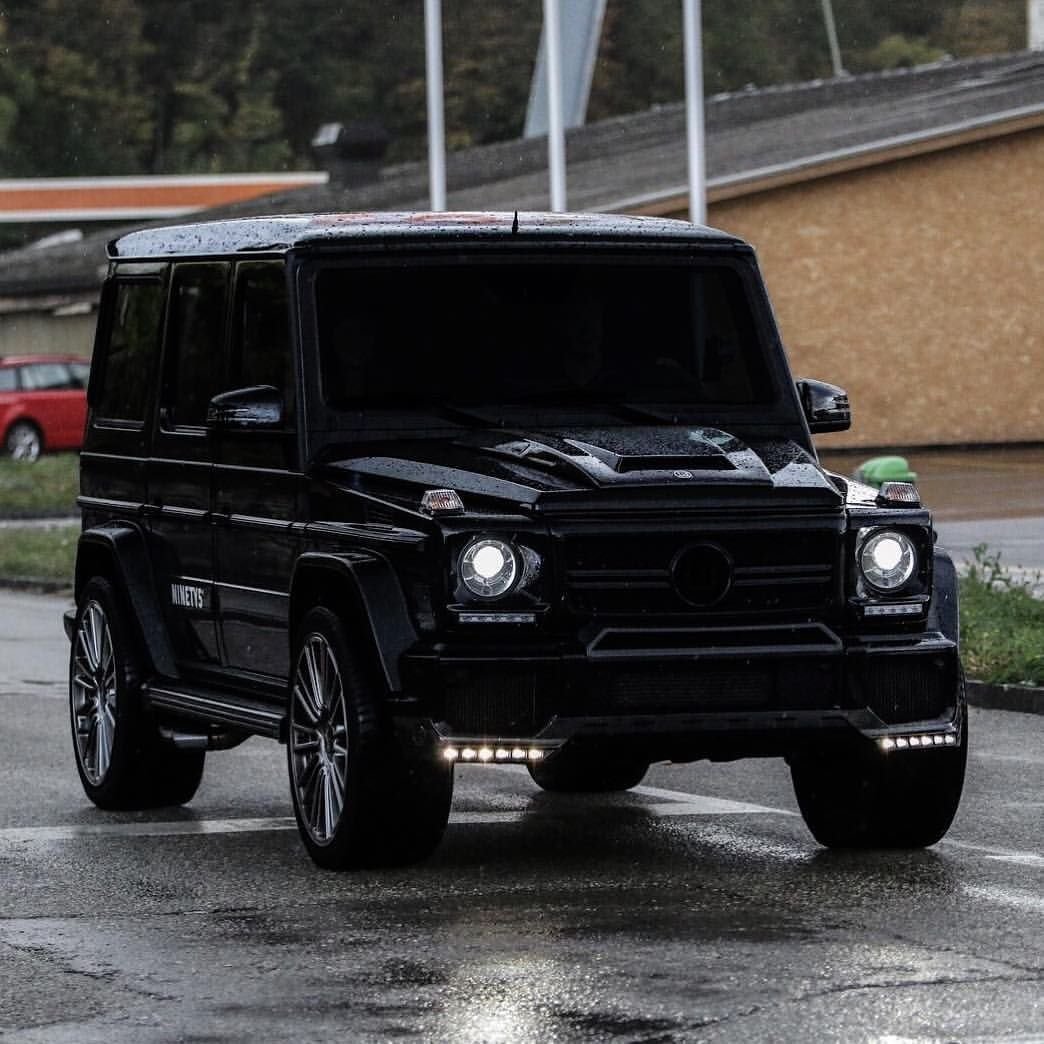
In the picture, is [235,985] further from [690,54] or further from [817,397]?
[690,54]

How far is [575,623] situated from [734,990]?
75.7 inches

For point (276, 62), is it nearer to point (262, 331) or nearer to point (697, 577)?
point (262, 331)

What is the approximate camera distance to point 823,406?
10.4m

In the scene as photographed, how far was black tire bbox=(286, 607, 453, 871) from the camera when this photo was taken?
9.07 metres

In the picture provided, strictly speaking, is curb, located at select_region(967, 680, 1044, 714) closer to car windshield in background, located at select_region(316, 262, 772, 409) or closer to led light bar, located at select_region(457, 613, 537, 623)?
car windshield in background, located at select_region(316, 262, 772, 409)

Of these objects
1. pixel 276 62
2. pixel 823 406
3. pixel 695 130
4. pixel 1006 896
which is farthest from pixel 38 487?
pixel 276 62

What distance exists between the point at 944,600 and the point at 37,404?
39.7m

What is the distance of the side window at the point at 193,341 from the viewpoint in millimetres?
10703

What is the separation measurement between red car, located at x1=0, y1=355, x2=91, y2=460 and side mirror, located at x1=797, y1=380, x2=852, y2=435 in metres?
38.1

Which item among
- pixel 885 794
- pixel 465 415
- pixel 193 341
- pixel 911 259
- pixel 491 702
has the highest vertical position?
pixel 911 259

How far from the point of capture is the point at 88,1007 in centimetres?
726

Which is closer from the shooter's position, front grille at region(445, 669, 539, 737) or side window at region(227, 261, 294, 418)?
front grille at region(445, 669, 539, 737)

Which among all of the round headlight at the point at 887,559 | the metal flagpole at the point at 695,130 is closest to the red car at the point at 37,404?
the metal flagpole at the point at 695,130

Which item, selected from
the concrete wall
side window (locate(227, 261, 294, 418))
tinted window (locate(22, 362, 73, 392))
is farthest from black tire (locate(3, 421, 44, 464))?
side window (locate(227, 261, 294, 418))
